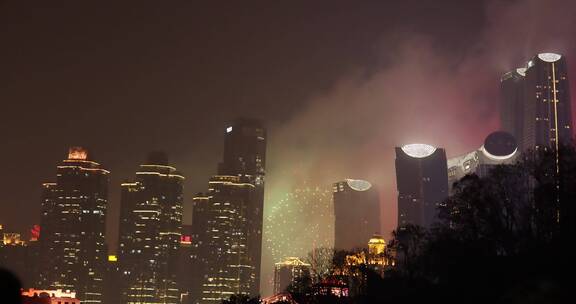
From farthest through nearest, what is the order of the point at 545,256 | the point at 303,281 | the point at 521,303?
1. the point at 303,281
2. the point at 545,256
3. the point at 521,303

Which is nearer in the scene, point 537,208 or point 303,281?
point 537,208

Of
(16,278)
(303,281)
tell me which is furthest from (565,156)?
(16,278)

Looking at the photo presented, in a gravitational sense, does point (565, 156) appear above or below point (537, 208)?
above

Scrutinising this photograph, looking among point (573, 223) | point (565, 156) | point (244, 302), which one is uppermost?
point (565, 156)

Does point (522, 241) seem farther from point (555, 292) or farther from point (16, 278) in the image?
point (16, 278)

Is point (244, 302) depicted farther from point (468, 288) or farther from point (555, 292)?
point (555, 292)

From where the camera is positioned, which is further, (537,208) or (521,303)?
(537,208)

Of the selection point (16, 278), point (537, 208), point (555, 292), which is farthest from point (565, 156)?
point (16, 278)

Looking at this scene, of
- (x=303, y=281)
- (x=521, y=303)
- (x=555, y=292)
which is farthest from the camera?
(x=303, y=281)

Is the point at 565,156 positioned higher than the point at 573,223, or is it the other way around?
the point at 565,156
